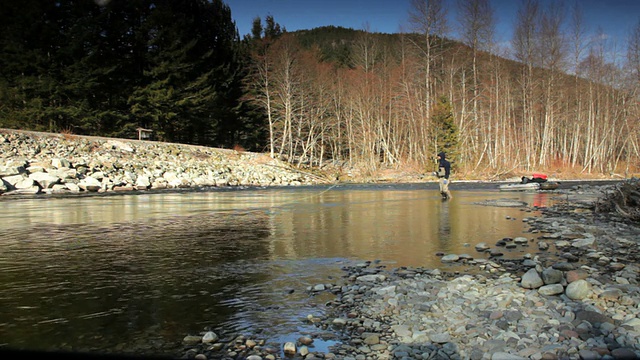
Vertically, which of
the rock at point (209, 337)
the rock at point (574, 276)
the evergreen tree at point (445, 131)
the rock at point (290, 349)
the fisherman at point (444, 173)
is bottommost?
the rock at point (290, 349)

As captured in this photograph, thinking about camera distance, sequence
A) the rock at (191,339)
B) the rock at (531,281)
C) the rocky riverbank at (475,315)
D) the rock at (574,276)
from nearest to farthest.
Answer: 1. the rocky riverbank at (475,315)
2. the rock at (191,339)
3. the rock at (531,281)
4. the rock at (574,276)

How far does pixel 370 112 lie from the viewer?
45406 millimetres

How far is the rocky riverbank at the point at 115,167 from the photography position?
23438 mm

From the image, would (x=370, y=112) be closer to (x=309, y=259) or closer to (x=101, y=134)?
(x=101, y=134)

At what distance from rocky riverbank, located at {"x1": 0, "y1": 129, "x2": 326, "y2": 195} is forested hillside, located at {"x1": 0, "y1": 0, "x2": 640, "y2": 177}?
17.0ft

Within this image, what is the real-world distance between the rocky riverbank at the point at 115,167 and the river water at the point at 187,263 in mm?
9336

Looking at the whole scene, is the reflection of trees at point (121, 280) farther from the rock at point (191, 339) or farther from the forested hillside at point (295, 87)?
the forested hillside at point (295, 87)

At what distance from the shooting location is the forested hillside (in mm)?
33469

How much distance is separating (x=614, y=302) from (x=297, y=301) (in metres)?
3.66

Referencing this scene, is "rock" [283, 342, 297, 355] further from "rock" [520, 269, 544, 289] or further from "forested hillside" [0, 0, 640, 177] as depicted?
"forested hillside" [0, 0, 640, 177]

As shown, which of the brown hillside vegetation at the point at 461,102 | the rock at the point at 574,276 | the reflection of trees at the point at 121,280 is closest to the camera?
the reflection of trees at the point at 121,280

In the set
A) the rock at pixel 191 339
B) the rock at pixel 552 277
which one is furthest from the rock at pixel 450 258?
the rock at pixel 191 339

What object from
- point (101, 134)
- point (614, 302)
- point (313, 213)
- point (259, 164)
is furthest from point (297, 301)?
point (101, 134)

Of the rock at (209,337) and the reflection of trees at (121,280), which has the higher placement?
the reflection of trees at (121,280)
